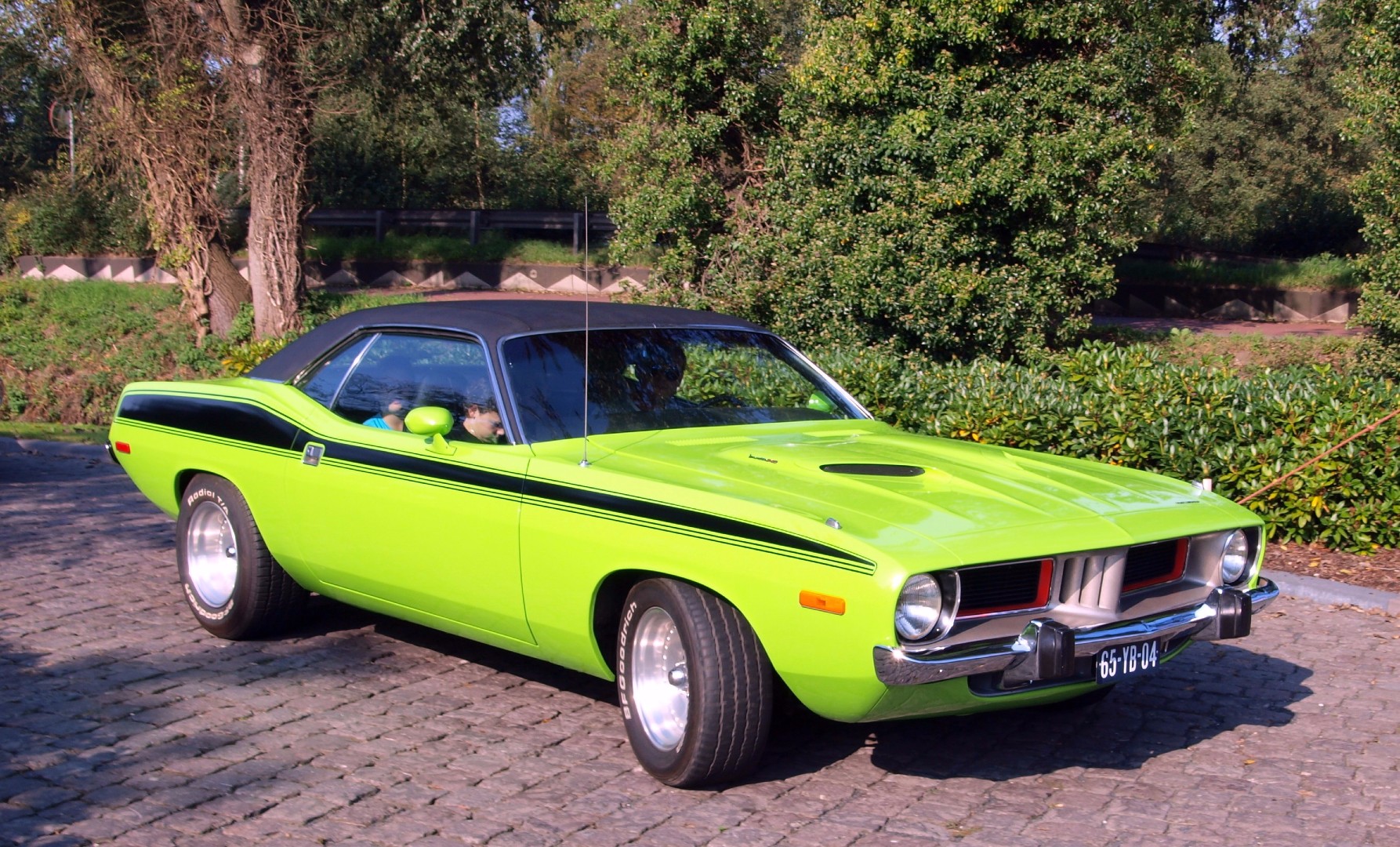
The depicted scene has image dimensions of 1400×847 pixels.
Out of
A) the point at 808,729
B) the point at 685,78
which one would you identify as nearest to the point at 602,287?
the point at 685,78

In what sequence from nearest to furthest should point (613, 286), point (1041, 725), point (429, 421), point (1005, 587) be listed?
point (1005, 587) < point (429, 421) < point (1041, 725) < point (613, 286)

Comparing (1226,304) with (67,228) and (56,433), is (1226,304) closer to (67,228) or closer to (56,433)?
(56,433)

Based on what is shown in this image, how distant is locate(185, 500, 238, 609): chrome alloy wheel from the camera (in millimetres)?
6328

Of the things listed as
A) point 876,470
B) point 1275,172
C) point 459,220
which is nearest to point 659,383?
point 876,470

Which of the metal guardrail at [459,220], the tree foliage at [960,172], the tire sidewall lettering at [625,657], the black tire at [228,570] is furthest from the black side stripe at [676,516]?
the metal guardrail at [459,220]

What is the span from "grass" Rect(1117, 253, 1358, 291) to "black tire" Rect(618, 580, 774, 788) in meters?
22.3

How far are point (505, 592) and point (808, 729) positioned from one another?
1348mm

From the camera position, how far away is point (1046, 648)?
405 centimetres

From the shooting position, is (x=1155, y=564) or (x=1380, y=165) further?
(x=1380, y=165)

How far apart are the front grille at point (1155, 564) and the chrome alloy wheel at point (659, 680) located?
1581mm

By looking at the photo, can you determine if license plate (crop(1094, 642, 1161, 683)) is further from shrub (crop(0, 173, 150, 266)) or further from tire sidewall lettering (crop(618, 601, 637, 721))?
shrub (crop(0, 173, 150, 266))

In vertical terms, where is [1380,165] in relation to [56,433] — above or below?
above

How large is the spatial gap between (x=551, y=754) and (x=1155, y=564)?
232 centimetres

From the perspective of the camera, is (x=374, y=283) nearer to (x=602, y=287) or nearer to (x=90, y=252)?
(x=602, y=287)
